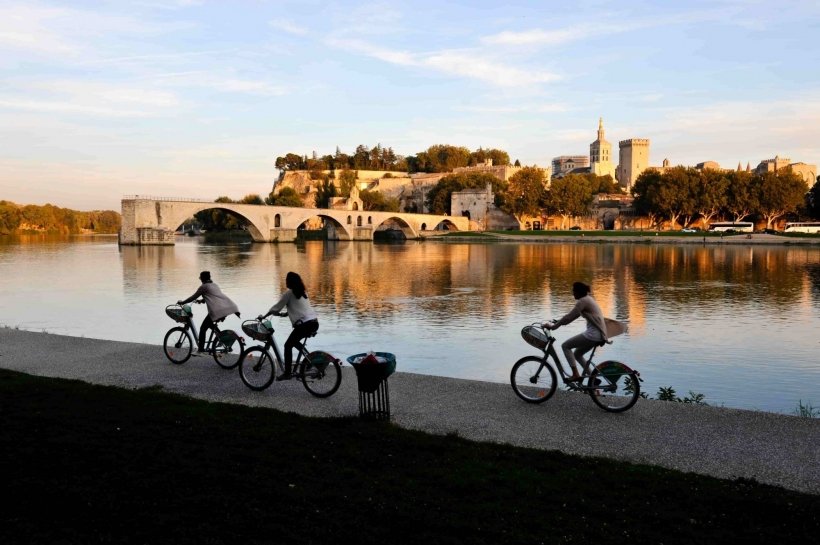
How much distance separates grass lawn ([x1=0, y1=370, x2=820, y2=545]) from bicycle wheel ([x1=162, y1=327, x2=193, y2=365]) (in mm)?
3880

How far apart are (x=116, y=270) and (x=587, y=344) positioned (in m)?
38.2

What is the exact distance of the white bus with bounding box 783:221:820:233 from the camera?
81500 millimetres

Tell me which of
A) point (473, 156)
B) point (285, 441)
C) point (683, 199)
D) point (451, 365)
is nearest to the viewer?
point (285, 441)

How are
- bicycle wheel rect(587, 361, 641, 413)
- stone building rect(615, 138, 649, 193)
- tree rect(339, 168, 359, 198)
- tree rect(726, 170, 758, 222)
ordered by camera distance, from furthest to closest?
stone building rect(615, 138, 649, 193) < tree rect(339, 168, 359, 198) < tree rect(726, 170, 758, 222) < bicycle wheel rect(587, 361, 641, 413)

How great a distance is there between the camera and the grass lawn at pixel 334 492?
4852 millimetres

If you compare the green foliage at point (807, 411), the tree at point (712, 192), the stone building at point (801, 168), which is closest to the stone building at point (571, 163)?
the stone building at point (801, 168)

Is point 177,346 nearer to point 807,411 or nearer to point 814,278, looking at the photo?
point 807,411

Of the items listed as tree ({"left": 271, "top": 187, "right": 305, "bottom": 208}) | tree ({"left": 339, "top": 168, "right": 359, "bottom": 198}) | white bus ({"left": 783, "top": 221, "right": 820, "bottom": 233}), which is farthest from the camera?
tree ({"left": 339, "top": 168, "right": 359, "bottom": 198})

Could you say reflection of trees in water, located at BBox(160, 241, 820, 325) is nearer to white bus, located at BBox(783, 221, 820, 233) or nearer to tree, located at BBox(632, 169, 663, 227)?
white bus, located at BBox(783, 221, 820, 233)

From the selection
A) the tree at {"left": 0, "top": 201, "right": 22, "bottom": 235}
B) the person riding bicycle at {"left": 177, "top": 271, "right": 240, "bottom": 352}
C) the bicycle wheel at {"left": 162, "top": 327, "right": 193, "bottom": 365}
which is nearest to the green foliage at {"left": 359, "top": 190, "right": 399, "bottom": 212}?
the tree at {"left": 0, "top": 201, "right": 22, "bottom": 235}

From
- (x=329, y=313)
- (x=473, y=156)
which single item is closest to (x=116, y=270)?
(x=329, y=313)

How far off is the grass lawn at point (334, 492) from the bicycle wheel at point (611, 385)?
2.10m

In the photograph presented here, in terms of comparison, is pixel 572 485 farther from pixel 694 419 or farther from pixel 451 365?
pixel 451 365

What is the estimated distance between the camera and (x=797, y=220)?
95.6 m
